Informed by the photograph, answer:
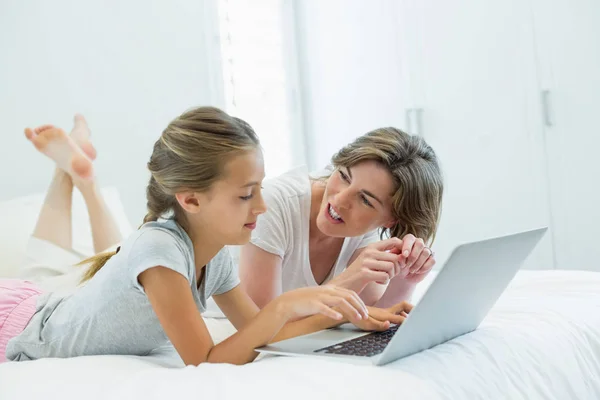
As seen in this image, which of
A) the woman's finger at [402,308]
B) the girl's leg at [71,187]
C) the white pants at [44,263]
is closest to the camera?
the woman's finger at [402,308]

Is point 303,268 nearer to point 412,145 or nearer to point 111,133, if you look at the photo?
point 412,145

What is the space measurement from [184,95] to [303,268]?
5.74ft

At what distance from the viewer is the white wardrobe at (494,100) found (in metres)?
3.15

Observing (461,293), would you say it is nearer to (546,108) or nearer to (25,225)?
(25,225)

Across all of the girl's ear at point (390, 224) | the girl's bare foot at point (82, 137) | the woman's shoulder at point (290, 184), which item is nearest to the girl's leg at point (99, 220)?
the girl's bare foot at point (82, 137)

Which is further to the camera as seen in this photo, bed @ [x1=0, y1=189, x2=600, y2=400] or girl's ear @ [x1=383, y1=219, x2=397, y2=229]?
girl's ear @ [x1=383, y1=219, x2=397, y2=229]

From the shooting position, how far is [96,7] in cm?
296

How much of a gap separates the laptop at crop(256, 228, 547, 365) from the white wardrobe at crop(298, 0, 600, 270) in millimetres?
2074

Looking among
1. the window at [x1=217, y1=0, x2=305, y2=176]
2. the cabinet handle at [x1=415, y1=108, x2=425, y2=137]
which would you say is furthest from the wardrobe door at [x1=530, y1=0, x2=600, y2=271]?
the window at [x1=217, y1=0, x2=305, y2=176]

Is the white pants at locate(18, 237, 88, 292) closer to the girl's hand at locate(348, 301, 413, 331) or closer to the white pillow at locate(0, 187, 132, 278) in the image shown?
the white pillow at locate(0, 187, 132, 278)

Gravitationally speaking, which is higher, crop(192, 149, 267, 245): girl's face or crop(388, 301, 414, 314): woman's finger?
crop(192, 149, 267, 245): girl's face

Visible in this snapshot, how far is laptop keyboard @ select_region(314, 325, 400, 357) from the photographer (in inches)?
43.4

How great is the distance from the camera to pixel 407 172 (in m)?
1.60

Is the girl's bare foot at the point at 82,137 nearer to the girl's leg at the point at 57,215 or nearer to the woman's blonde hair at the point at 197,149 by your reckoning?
the girl's leg at the point at 57,215
